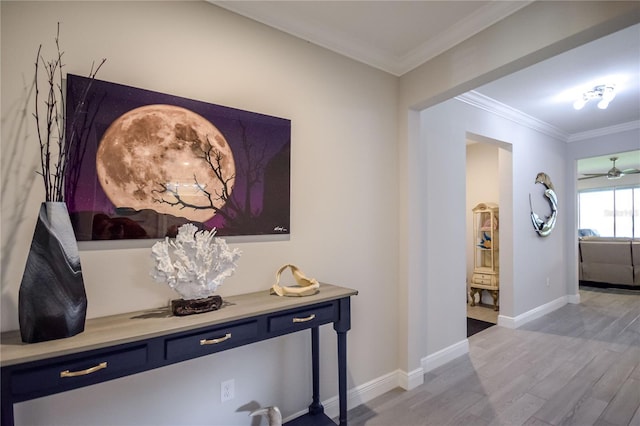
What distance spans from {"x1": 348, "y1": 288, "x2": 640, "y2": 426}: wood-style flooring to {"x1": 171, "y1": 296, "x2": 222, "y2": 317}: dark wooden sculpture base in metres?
1.33

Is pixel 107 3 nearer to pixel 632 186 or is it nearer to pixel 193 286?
pixel 193 286

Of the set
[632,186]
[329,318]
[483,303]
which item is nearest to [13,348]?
[329,318]

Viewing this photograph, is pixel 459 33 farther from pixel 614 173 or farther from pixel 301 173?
pixel 614 173

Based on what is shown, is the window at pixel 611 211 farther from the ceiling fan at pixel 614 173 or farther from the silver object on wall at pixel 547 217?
the silver object on wall at pixel 547 217

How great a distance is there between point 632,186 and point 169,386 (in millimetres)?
11752

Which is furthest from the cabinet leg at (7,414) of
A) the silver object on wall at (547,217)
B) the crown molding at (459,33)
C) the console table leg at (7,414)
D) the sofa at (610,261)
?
the sofa at (610,261)

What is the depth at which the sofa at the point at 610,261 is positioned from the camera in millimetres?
5613

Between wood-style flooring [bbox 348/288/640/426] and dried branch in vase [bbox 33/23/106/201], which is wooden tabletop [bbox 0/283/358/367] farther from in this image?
wood-style flooring [bbox 348/288/640/426]

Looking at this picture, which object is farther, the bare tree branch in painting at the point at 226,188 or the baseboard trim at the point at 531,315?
the baseboard trim at the point at 531,315

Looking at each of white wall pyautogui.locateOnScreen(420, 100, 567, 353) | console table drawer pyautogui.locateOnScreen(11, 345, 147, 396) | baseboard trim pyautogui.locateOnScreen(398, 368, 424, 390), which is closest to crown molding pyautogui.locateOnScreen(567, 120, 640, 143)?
white wall pyautogui.locateOnScreen(420, 100, 567, 353)

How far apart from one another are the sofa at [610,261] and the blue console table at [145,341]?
6.75 m

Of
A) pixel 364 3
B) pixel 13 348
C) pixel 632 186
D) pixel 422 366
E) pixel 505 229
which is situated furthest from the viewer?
pixel 632 186

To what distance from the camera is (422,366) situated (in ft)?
8.62

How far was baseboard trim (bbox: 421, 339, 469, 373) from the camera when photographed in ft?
8.91
